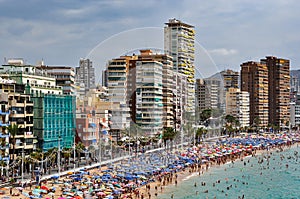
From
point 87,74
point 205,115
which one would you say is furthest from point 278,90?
point 87,74

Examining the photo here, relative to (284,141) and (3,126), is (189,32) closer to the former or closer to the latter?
(284,141)

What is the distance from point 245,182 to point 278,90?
8794cm

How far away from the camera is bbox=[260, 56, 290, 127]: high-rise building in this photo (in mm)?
128375

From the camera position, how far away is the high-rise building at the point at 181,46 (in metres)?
90.2

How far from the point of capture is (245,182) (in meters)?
47.1

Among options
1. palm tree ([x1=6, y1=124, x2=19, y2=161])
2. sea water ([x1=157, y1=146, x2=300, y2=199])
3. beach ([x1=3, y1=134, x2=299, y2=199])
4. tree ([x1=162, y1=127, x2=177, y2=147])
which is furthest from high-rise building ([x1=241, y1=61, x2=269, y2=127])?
palm tree ([x1=6, y1=124, x2=19, y2=161])

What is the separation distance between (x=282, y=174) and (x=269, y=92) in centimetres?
7947

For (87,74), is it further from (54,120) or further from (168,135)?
(54,120)

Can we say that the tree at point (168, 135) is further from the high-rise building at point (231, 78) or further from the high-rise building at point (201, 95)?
the high-rise building at point (231, 78)

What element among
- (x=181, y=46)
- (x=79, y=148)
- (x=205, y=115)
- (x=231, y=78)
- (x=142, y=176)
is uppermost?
(x=181, y=46)

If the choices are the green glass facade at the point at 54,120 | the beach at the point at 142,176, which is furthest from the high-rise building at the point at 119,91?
the green glass facade at the point at 54,120

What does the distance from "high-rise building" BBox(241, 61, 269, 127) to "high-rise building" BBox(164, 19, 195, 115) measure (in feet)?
116

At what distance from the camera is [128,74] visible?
65625 mm

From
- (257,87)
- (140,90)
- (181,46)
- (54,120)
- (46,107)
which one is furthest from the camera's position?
(257,87)
